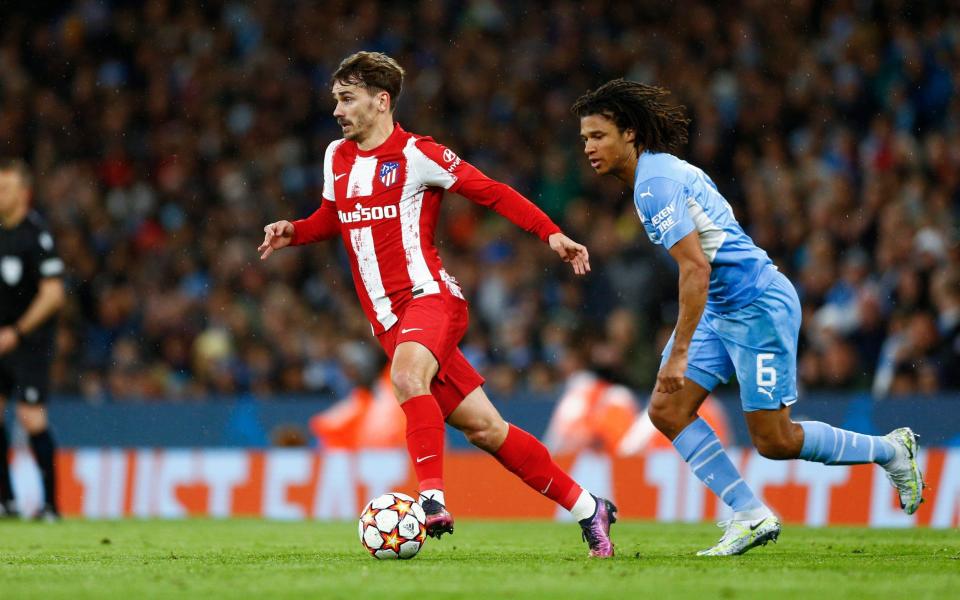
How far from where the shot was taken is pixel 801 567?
19.1ft

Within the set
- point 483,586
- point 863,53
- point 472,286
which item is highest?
point 863,53

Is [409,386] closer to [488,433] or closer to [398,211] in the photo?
[488,433]

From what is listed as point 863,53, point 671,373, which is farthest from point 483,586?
point 863,53

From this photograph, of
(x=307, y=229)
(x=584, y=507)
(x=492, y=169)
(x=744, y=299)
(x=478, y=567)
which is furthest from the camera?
(x=492, y=169)

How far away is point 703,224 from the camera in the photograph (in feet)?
21.0

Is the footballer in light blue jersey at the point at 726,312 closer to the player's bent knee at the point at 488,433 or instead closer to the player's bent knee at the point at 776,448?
the player's bent knee at the point at 776,448

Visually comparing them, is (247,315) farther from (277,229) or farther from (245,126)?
(277,229)

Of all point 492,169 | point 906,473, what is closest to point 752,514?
point 906,473

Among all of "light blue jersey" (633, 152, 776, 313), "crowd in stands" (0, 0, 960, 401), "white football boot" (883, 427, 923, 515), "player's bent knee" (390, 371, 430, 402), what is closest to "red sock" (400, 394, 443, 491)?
"player's bent knee" (390, 371, 430, 402)

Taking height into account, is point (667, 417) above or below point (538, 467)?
A: above

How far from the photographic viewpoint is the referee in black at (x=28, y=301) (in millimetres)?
9891

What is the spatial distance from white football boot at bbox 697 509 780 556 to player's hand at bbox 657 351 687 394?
89cm

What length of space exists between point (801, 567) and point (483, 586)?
4.92 ft

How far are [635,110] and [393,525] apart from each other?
7.06ft
